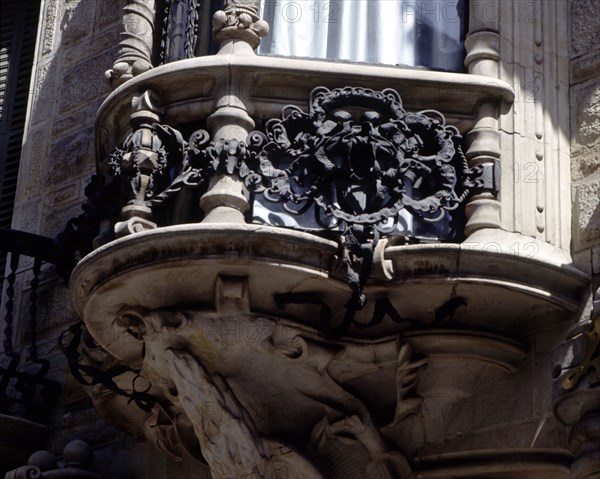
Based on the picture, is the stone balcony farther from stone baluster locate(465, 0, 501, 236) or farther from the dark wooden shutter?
the dark wooden shutter

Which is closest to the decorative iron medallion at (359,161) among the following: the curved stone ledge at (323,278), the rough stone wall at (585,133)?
the curved stone ledge at (323,278)

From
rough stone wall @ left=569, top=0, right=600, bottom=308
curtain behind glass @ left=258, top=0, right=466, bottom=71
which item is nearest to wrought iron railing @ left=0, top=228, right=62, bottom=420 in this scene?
curtain behind glass @ left=258, top=0, right=466, bottom=71

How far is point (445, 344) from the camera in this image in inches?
387

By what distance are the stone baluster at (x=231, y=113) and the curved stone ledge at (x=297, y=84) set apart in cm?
5

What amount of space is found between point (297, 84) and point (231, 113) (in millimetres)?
→ 415

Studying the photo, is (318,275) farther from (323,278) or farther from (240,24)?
(240,24)

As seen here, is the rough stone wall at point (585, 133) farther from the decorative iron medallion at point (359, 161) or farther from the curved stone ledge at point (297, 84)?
the decorative iron medallion at point (359, 161)

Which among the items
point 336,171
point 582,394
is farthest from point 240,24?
point 582,394

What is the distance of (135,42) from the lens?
1098cm

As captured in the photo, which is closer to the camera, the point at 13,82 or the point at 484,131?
the point at 484,131

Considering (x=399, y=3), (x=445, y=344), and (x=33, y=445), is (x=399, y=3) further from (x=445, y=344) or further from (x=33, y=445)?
(x=33, y=445)

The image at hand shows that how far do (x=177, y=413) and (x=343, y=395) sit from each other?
1079 millimetres

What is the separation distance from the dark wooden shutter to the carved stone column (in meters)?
4.84

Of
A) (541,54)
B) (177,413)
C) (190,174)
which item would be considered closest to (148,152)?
(190,174)
